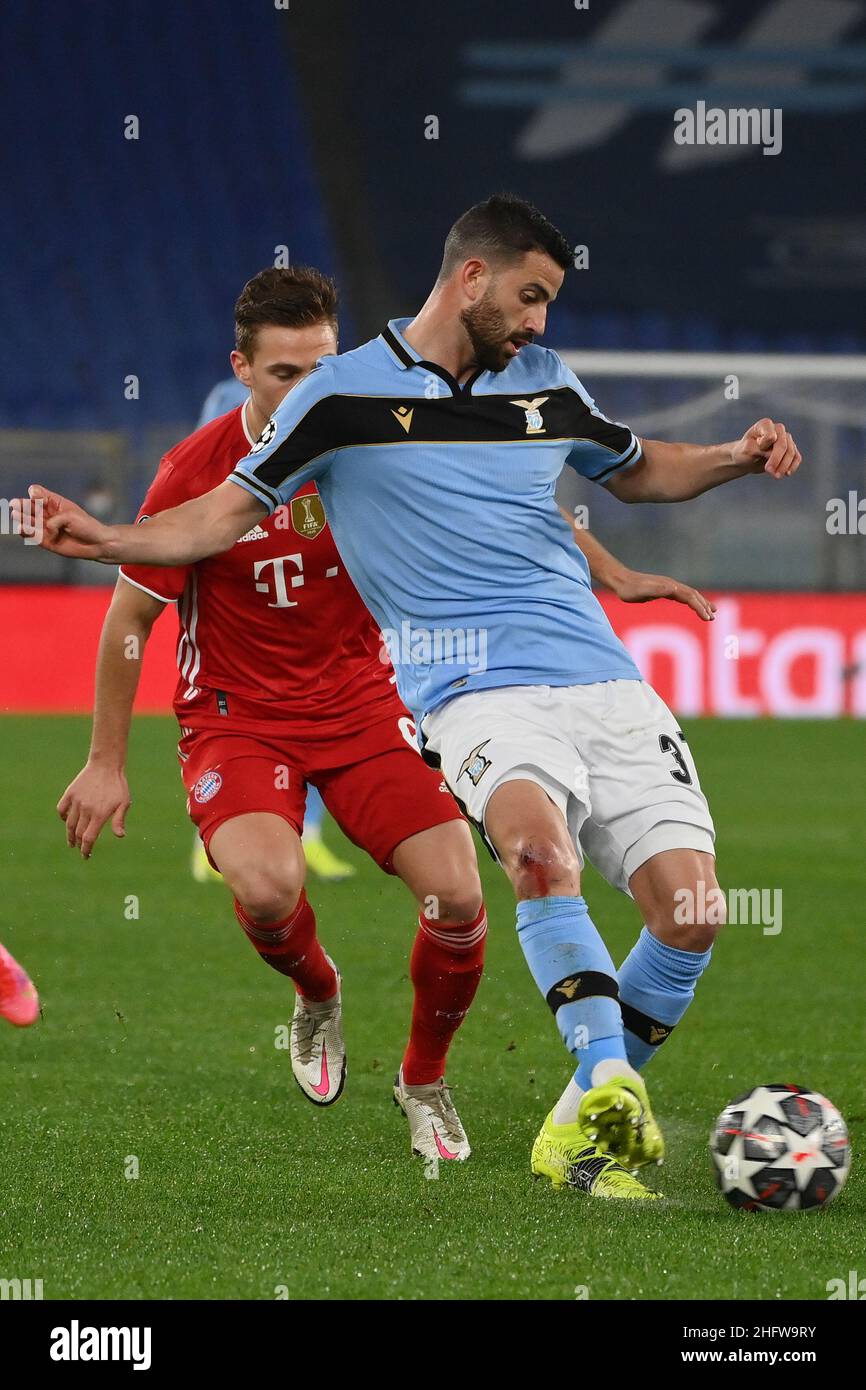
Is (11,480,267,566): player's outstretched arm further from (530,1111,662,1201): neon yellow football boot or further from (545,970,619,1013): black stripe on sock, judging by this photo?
(530,1111,662,1201): neon yellow football boot

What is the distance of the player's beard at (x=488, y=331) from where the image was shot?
3787mm

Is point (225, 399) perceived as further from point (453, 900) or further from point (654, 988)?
point (654, 988)

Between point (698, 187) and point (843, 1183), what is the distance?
19707mm

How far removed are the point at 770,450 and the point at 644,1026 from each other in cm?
126

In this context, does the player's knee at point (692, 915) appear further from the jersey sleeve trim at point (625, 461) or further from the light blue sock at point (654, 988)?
the jersey sleeve trim at point (625, 461)

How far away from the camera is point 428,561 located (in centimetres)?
384

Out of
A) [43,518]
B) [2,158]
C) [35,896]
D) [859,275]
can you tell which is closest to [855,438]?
[859,275]

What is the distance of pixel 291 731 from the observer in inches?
176

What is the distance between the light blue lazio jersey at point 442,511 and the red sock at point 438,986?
58 cm

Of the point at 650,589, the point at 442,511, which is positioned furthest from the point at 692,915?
the point at 442,511

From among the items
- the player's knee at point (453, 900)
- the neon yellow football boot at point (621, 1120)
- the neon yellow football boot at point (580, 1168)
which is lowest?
the neon yellow football boot at point (580, 1168)

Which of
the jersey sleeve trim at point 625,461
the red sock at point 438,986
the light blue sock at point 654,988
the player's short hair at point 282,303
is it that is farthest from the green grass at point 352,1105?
the player's short hair at point 282,303

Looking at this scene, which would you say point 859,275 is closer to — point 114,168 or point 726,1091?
point 114,168

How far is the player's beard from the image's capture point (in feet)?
12.4
